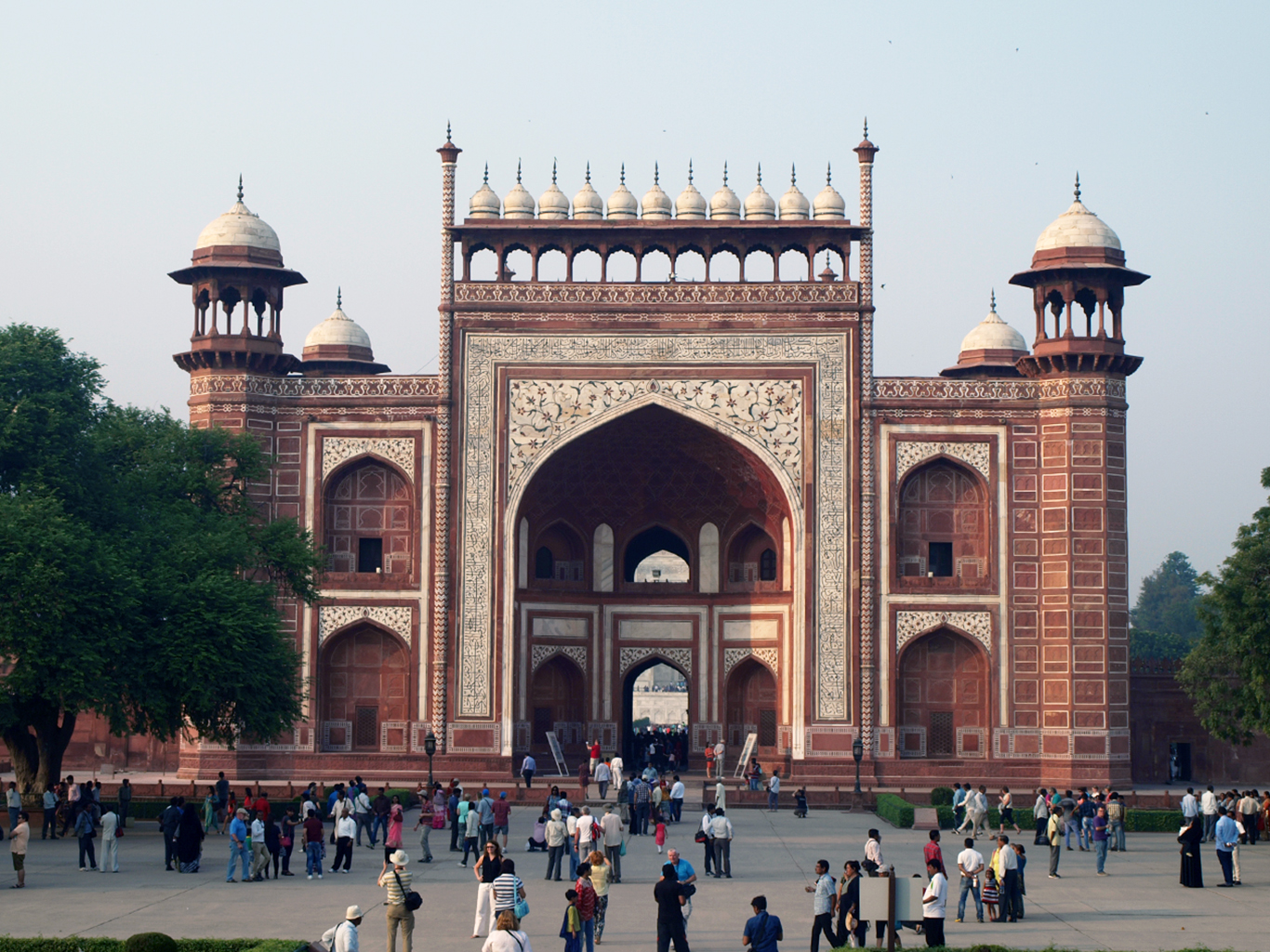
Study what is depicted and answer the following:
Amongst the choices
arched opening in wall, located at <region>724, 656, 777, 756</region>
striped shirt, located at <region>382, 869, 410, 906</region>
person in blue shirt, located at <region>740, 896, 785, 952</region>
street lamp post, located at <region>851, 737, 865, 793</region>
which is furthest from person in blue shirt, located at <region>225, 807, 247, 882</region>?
arched opening in wall, located at <region>724, 656, 777, 756</region>

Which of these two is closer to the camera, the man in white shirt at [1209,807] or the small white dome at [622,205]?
the man in white shirt at [1209,807]

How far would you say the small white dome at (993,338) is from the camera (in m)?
47.1

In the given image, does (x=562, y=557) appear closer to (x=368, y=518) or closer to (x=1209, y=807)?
(x=368, y=518)

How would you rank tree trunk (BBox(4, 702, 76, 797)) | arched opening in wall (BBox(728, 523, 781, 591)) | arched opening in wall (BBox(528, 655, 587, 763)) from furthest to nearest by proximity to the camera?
arched opening in wall (BBox(728, 523, 781, 591))
arched opening in wall (BBox(528, 655, 587, 763))
tree trunk (BBox(4, 702, 76, 797))

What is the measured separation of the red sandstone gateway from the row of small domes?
6cm

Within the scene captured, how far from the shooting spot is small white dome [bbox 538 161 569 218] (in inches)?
1444

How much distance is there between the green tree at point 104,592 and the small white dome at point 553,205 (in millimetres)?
11212

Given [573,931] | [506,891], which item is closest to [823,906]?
[573,931]

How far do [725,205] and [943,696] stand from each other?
1158cm

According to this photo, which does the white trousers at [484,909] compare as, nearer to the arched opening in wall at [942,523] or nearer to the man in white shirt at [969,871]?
the man in white shirt at [969,871]

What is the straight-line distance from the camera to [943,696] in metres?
35.8

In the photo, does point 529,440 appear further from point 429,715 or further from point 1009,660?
point 1009,660

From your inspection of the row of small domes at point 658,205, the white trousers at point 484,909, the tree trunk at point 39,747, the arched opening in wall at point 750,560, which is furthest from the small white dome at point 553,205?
the white trousers at point 484,909

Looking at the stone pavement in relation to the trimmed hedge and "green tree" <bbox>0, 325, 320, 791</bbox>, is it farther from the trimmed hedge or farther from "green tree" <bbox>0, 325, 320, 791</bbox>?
the trimmed hedge
